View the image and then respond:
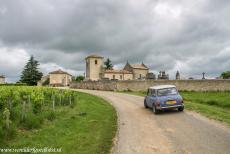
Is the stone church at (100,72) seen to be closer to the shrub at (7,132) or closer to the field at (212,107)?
the field at (212,107)

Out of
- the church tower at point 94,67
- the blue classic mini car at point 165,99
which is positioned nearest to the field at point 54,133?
the blue classic mini car at point 165,99

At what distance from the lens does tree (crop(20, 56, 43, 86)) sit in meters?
76.6

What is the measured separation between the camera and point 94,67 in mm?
87688

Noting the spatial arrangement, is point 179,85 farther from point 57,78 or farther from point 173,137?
point 57,78

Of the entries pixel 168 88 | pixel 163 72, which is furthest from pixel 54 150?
pixel 163 72

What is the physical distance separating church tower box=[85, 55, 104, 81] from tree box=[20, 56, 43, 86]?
17.3 metres

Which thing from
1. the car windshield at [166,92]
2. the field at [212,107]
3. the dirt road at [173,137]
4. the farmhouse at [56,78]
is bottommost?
the dirt road at [173,137]

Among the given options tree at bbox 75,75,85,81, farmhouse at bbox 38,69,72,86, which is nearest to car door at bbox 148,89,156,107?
farmhouse at bbox 38,69,72,86

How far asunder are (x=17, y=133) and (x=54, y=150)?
7.74 ft

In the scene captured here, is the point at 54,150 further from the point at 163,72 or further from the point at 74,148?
Result: the point at 163,72

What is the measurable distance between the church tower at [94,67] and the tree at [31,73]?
1731 centimetres

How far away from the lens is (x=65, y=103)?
2102cm

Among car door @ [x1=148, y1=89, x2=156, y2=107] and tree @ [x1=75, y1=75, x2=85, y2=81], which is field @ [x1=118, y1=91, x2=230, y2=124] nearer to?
car door @ [x1=148, y1=89, x2=156, y2=107]

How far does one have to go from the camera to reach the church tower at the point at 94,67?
87250mm
